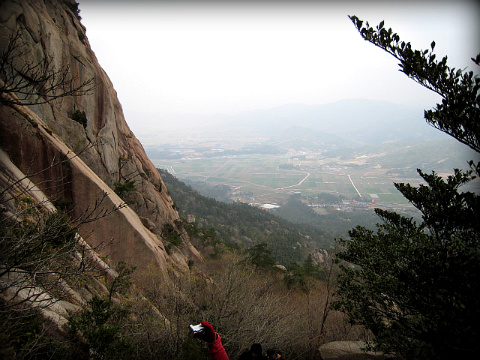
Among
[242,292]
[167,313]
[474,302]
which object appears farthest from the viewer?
[242,292]

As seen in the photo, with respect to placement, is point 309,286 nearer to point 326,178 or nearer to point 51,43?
point 51,43

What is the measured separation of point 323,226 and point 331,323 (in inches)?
3076

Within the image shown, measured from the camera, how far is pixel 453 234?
21.6ft

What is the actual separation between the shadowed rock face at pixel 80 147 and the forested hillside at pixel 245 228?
2174 cm

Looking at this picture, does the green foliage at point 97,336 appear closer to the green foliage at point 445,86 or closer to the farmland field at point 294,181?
the green foliage at point 445,86

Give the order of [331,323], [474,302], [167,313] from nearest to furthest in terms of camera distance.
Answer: [474,302], [167,313], [331,323]

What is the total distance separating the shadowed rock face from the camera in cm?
1151

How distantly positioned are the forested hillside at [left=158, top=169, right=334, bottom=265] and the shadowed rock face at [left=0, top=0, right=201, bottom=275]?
21739 millimetres

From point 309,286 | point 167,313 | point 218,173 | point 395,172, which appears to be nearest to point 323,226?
point 309,286

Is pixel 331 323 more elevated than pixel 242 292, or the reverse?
pixel 242 292

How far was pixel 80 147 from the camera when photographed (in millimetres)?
16750

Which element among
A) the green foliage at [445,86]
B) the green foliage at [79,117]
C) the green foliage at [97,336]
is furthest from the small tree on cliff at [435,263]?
the green foliage at [79,117]

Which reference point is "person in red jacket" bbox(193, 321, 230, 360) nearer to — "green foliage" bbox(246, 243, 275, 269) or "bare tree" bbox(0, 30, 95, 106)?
"bare tree" bbox(0, 30, 95, 106)

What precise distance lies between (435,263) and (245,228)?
1951 inches
